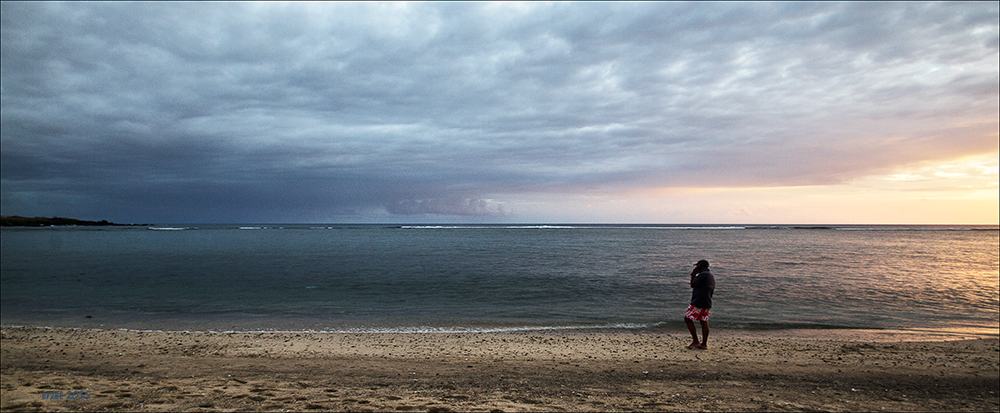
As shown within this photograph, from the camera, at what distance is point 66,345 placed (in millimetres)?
11945

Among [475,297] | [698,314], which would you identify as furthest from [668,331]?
[475,297]

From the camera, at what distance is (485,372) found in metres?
9.51

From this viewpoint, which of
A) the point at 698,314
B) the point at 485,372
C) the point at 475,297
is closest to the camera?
the point at 485,372

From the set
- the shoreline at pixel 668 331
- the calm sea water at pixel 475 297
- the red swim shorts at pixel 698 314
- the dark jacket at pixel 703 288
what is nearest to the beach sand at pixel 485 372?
the shoreline at pixel 668 331

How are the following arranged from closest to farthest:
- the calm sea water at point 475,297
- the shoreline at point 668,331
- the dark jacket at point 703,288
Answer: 1. the dark jacket at point 703,288
2. the shoreline at point 668,331
3. the calm sea water at point 475,297

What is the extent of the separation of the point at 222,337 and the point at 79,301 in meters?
11.9

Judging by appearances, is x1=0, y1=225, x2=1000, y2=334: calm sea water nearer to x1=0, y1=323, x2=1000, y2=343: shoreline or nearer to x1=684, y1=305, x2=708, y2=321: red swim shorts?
x1=0, y1=323, x2=1000, y2=343: shoreline

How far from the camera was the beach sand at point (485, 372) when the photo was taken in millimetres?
7672

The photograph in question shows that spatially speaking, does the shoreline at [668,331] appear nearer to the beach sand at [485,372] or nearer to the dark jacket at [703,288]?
the beach sand at [485,372]

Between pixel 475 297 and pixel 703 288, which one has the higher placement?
pixel 703 288

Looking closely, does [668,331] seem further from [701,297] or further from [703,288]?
[703,288]

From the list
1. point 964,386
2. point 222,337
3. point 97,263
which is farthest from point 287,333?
point 97,263

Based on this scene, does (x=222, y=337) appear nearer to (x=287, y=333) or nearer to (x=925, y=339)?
(x=287, y=333)

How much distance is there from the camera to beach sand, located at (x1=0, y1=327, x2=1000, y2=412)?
7672mm
